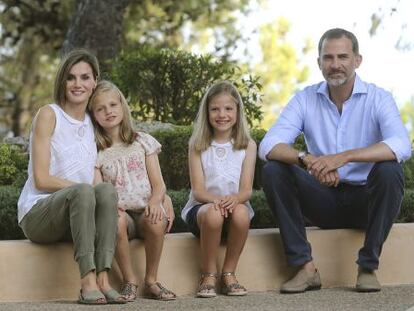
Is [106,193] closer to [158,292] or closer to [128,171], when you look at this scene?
[128,171]

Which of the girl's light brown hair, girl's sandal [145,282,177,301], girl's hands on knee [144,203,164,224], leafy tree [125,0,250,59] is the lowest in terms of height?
girl's sandal [145,282,177,301]

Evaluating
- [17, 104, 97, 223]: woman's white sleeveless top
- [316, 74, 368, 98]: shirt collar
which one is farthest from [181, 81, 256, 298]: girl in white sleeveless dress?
[17, 104, 97, 223]: woman's white sleeveless top

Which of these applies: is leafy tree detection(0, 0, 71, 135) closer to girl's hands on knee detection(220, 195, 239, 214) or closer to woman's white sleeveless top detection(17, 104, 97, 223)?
woman's white sleeveless top detection(17, 104, 97, 223)

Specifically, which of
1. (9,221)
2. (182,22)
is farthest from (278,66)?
(9,221)

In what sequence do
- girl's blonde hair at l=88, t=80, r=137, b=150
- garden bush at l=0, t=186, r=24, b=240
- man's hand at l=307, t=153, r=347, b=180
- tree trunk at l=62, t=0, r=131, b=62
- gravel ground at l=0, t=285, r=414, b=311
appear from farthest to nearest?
1. tree trunk at l=62, t=0, r=131, b=62
2. garden bush at l=0, t=186, r=24, b=240
3. girl's blonde hair at l=88, t=80, r=137, b=150
4. man's hand at l=307, t=153, r=347, b=180
5. gravel ground at l=0, t=285, r=414, b=311

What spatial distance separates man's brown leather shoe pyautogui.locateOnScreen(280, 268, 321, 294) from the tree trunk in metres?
5.36

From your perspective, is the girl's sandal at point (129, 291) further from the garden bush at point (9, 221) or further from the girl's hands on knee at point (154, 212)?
the garden bush at point (9, 221)

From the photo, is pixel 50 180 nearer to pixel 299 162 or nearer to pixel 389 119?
pixel 299 162

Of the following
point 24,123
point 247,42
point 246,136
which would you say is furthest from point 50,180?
point 24,123

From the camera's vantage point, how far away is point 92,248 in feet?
15.1

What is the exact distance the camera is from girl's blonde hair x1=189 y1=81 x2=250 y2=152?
5316 millimetres

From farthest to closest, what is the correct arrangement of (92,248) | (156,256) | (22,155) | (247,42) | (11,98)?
(11,98)
(247,42)
(22,155)
(156,256)
(92,248)

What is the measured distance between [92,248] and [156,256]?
1.56 feet

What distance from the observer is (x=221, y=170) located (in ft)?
17.2
